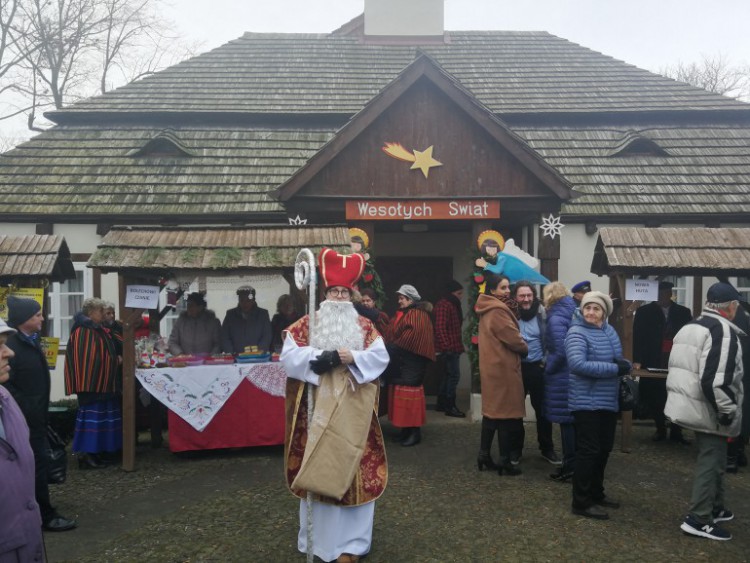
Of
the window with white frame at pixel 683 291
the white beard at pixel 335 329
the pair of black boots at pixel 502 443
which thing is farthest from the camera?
the window with white frame at pixel 683 291

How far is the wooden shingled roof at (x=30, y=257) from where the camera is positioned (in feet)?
20.9

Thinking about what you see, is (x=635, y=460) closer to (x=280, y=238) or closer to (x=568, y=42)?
(x=280, y=238)

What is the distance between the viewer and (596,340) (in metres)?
4.88

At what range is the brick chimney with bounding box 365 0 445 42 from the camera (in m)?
14.6

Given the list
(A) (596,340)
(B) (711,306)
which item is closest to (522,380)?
(A) (596,340)

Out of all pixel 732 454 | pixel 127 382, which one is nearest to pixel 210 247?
pixel 127 382

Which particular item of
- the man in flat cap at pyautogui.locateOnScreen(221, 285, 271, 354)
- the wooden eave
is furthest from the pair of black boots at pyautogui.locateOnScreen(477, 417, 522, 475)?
the wooden eave

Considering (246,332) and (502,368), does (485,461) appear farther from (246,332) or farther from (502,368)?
(246,332)

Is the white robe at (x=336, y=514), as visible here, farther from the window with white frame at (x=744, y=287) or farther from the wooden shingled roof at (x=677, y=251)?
the window with white frame at (x=744, y=287)

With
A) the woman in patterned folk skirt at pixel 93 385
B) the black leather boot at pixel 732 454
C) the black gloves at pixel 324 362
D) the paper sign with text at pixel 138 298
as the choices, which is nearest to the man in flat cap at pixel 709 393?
the black leather boot at pixel 732 454

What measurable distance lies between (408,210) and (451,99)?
5.83 ft

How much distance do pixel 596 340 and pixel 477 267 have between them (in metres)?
3.44

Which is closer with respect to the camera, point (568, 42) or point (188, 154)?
point (188, 154)

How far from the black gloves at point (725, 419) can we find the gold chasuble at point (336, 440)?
2.50 metres
